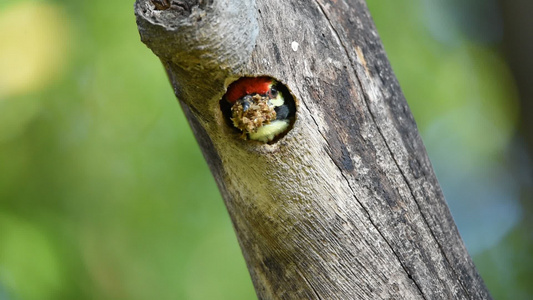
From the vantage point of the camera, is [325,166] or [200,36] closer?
[200,36]

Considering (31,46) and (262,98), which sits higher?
(31,46)

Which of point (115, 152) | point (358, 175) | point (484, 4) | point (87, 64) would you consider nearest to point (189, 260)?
point (115, 152)

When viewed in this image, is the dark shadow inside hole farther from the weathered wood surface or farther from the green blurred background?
the green blurred background

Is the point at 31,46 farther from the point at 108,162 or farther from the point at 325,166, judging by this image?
the point at 325,166

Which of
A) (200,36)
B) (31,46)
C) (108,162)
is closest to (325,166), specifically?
(200,36)

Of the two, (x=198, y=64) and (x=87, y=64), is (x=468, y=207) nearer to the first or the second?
(x=87, y=64)

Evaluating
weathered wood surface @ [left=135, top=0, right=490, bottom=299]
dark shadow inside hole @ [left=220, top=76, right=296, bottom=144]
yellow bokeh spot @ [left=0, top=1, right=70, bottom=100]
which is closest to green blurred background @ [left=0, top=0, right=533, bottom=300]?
yellow bokeh spot @ [left=0, top=1, right=70, bottom=100]

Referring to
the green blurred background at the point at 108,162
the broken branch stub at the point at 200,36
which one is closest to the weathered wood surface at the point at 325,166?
the broken branch stub at the point at 200,36

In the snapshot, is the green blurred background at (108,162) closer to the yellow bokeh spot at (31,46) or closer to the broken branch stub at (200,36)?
the yellow bokeh spot at (31,46)
